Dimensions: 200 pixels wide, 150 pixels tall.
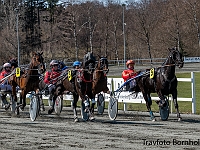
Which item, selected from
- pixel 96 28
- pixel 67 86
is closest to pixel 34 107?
pixel 67 86

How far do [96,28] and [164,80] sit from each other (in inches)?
2405

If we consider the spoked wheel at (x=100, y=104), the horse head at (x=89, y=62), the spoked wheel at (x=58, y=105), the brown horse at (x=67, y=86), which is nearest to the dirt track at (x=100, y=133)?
the brown horse at (x=67, y=86)

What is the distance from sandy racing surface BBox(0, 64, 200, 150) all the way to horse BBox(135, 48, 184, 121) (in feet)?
2.56

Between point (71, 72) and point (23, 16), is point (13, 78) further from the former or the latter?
point (23, 16)

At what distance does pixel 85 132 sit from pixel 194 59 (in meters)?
49.9

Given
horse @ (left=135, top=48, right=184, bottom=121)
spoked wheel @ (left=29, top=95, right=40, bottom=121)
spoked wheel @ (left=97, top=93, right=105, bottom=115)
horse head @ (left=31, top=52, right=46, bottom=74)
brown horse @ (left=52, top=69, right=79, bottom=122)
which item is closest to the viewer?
horse @ (left=135, top=48, right=184, bottom=121)

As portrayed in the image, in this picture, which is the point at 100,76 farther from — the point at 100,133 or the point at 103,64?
the point at 100,133

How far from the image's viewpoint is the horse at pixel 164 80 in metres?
15.9

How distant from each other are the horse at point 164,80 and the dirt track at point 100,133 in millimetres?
769

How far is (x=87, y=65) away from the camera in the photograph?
54.4 ft

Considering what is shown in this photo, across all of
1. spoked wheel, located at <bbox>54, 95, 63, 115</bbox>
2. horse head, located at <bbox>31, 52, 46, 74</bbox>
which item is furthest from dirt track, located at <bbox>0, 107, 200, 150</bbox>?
horse head, located at <bbox>31, 52, 46, 74</bbox>

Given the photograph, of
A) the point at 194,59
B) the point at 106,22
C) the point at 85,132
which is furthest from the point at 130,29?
the point at 85,132

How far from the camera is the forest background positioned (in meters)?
67.8

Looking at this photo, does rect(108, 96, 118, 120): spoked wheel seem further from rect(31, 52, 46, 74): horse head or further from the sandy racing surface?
rect(31, 52, 46, 74): horse head
